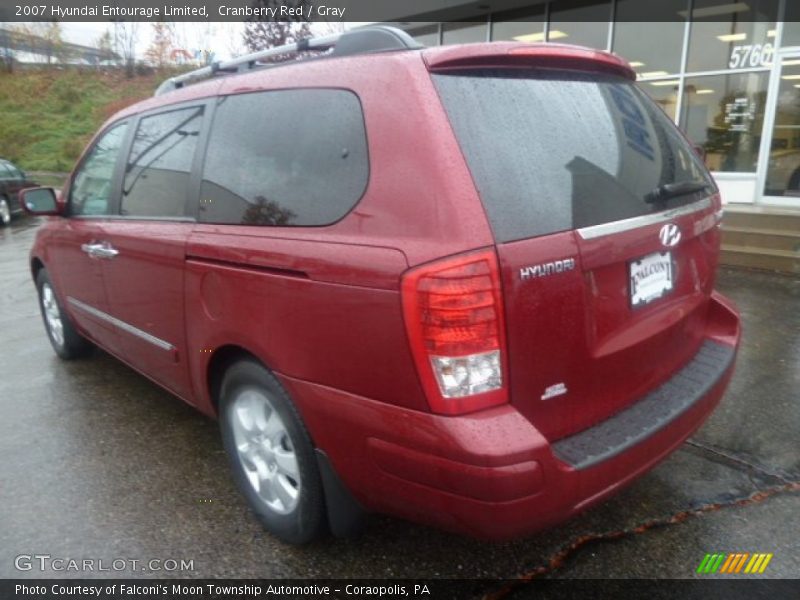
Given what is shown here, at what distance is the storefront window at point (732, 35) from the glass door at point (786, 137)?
34 cm

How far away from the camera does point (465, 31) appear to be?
13305 millimetres

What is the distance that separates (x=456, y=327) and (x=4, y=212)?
1434cm

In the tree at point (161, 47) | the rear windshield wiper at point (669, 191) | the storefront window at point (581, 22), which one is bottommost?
the rear windshield wiper at point (669, 191)

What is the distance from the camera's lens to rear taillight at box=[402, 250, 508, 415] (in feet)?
5.52

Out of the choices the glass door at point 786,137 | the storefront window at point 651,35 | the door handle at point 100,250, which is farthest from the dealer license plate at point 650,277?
the storefront window at point 651,35

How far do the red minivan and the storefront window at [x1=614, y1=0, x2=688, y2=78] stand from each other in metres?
8.74

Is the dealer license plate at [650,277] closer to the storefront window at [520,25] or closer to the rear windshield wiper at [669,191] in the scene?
the rear windshield wiper at [669,191]

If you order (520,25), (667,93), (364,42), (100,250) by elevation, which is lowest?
(100,250)

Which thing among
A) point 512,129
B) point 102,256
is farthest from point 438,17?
point 512,129

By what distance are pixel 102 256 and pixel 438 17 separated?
11.4 m

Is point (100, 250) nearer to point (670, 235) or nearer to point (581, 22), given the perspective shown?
point (670, 235)

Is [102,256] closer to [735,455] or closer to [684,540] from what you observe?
[684,540]

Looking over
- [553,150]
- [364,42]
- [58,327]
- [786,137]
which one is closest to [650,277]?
[553,150]

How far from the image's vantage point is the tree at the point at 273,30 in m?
14.6
